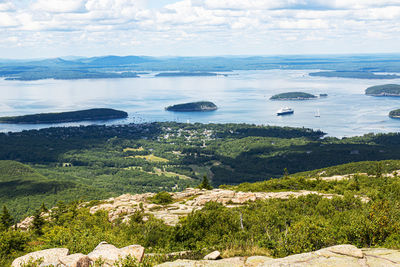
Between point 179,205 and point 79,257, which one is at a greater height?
point 79,257

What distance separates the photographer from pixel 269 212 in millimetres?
28516

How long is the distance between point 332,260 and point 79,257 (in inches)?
432

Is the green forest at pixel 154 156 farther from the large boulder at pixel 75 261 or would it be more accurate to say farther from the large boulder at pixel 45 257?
the large boulder at pixel 75 261

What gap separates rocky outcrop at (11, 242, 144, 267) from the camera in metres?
15.8

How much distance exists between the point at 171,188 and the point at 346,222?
72265 mm

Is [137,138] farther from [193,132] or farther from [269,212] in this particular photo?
[269,212]

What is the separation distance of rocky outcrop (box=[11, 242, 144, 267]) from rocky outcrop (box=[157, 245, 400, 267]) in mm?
1762

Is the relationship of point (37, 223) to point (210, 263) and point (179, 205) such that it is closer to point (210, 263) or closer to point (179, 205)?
point (179, 205)

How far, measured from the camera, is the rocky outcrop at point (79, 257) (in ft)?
51.8

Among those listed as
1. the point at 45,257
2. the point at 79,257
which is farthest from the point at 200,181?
the point at 79,257

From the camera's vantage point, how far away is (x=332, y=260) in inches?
593

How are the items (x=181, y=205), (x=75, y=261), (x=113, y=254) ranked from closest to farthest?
(x=75, y=261)
(x=113, y=254)
(x=181, y=205)

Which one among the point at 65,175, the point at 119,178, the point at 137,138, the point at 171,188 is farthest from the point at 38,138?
the point at 171,188

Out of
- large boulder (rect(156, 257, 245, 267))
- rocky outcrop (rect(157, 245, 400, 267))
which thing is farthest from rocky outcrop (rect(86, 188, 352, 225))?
rocky outcrop (rect(157, 245, 400, 267))
